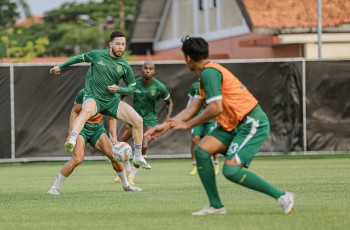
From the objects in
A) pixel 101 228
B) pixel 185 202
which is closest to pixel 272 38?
pixel 185 202

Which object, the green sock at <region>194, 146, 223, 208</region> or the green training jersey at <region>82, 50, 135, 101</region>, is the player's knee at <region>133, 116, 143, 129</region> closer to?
the green training jersey at <region>82, 50, 135, 101</region>

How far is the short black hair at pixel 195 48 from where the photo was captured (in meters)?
11.0

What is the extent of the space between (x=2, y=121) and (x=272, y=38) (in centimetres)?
1236

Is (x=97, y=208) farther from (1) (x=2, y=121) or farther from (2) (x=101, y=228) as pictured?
(1) (x=2, y=121)

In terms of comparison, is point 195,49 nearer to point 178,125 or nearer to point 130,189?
point 178,125

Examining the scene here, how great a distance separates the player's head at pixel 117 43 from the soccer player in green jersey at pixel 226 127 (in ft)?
14.0

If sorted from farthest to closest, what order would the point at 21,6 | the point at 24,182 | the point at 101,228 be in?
the point at 21,6 → the point at 24,182 → the point at 101,228

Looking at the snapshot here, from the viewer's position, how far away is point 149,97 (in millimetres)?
19953

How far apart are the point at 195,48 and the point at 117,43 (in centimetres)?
455

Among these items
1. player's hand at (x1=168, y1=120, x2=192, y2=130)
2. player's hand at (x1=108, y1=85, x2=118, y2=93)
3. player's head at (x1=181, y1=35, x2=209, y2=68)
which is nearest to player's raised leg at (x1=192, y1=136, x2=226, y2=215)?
player's hand at (x1=168, y1=120, x2=192, y2=130)

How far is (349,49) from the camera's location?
3619 centimetres

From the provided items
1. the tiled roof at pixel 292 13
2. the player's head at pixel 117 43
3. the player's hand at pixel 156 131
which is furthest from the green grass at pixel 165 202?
the tiled roof at pixel 292 13

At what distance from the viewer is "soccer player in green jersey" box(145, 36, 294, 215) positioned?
11.0 m

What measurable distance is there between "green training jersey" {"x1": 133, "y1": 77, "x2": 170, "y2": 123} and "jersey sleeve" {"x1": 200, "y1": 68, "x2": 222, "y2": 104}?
8.89 meters
